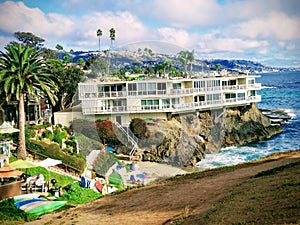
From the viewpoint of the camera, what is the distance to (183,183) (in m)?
22.8

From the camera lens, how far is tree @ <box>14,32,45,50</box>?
8012 centimetres

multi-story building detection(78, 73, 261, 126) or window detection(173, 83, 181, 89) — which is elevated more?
window detection(173, 83, 181, 89)

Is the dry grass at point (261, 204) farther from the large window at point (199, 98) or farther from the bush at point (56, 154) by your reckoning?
the large window at point (199, 98)

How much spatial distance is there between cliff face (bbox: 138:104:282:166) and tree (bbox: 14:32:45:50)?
4453 cm

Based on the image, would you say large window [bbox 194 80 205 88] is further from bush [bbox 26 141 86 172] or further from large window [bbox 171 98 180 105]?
bush [bbox 26 141 86 172]

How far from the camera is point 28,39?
8219 centimetres

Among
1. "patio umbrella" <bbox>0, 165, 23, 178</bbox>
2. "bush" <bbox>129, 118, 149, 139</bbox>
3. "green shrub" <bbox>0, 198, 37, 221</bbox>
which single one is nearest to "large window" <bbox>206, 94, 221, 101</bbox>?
"bush" <bbox>129, 118, 149, 139</bbox>

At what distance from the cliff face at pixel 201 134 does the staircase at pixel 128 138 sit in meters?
0.85

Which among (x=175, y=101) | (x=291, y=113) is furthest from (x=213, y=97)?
(x=291, y=113)

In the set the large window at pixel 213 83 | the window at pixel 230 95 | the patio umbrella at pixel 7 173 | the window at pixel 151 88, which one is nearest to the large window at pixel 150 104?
the window at pixel 151 88

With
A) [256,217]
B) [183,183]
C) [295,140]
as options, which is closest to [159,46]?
[183,183]

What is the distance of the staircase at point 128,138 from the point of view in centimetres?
4172

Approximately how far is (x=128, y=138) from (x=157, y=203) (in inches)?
971

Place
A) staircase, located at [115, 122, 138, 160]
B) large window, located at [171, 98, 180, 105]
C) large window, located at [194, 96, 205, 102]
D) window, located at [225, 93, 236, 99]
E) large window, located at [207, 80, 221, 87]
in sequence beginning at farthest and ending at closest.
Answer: window, located at [225, 93, 236, 99] < large window, located at [207, 80, 221, 87] < large window, located at [194, 96, 205, 102] < large window, located at [171, 98, 180, 105] < staircase, located at [115, 122, 138, 160]
